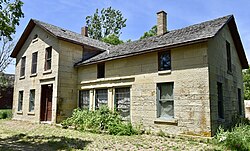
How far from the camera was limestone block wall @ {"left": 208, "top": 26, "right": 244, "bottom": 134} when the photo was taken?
10.3 metres

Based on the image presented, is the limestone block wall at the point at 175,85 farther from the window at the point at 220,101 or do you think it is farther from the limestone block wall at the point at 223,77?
the window at the point at 220,101

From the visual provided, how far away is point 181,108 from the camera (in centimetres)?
1066

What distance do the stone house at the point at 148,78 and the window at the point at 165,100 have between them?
0.05 m

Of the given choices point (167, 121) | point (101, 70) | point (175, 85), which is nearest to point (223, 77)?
point (175, 85)

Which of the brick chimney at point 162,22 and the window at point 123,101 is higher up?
the brick chimney at point 162,22

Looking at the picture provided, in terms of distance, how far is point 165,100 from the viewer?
11445 mm

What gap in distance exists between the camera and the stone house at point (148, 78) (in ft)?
34.2

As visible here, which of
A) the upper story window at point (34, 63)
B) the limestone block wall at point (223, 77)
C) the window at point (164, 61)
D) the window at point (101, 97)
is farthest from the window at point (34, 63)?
the limestone block wall at point (223, 77)

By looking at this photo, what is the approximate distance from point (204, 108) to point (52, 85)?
11.0 m

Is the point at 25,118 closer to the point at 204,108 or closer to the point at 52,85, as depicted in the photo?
the point at 52,85

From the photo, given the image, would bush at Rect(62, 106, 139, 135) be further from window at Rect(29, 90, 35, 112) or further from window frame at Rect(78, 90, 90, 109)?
window at Rect(29, 90, 35, 112)

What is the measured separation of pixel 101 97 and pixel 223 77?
7651 millimetres

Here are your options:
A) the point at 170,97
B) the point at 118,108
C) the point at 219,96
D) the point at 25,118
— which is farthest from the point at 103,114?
the point at 25,118

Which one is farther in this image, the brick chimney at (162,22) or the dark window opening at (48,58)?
the dark window opening at (48,58)
